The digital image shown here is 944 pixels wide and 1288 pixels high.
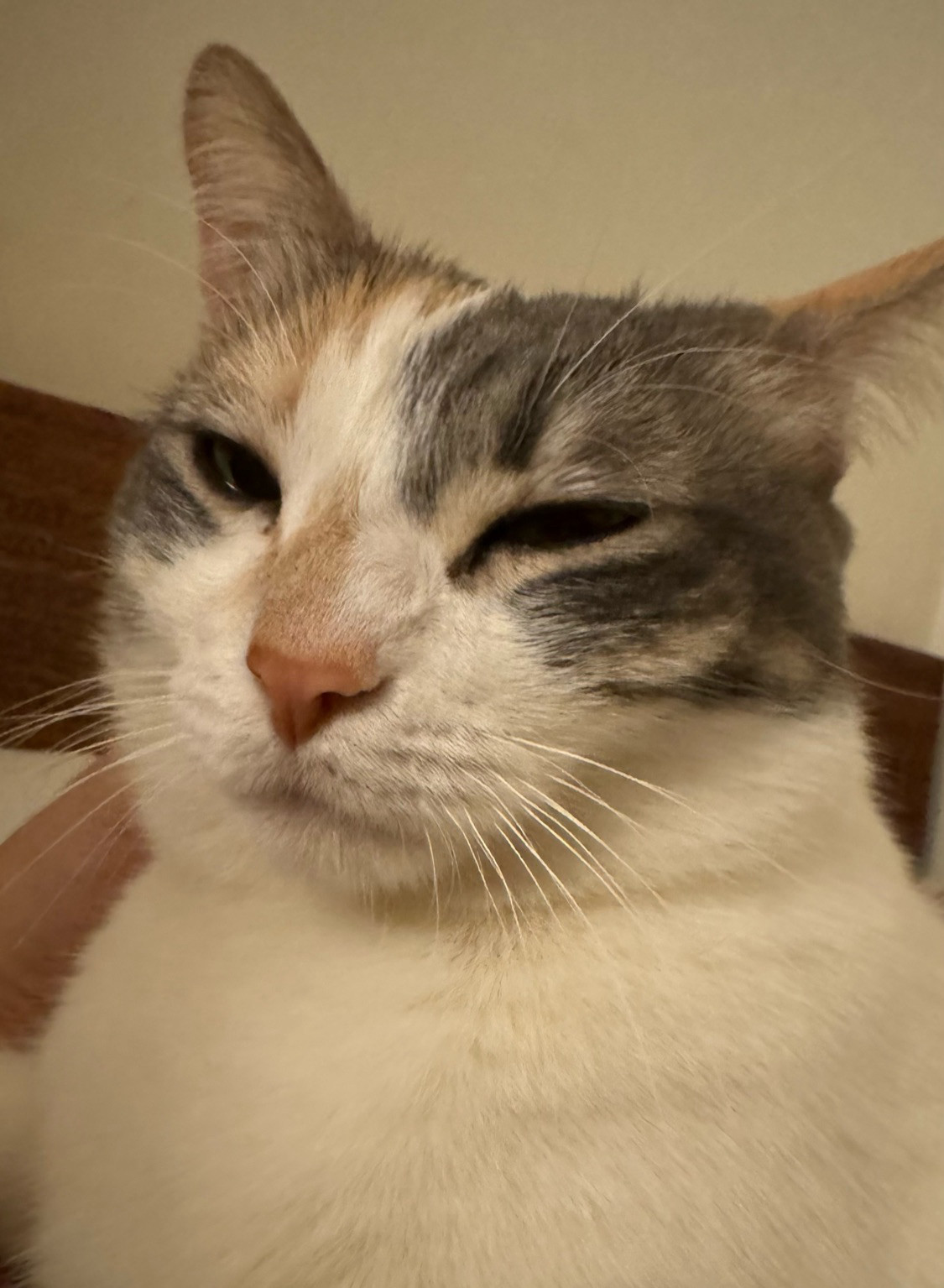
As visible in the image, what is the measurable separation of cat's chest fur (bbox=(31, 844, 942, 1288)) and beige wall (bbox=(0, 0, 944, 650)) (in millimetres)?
881

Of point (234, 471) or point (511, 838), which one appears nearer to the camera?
point (511, 838)

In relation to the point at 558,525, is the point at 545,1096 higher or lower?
lower

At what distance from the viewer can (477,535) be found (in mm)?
530

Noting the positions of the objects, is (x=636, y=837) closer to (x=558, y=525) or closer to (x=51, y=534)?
(x=558, y=525)

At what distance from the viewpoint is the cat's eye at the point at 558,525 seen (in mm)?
533

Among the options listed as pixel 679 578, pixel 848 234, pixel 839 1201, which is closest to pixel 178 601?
pixel 679 578

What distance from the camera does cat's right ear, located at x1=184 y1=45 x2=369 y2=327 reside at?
→ 713mm

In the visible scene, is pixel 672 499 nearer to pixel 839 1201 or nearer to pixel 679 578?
pixel 679 578

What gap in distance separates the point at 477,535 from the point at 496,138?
36.7 inches

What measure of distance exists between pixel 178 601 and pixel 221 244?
41 cm

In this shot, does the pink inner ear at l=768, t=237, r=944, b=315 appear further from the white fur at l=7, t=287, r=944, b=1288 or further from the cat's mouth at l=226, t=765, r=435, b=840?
the cat's mouth at l=226, t=765, r=435, b=840

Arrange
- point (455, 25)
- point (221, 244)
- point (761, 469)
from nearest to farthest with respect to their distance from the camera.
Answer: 1. point (761, 469)
2. point (221, 244)
3. point (455, 25)

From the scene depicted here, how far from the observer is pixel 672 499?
0.54m

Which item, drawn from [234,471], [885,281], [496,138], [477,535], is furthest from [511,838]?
[496,138]
